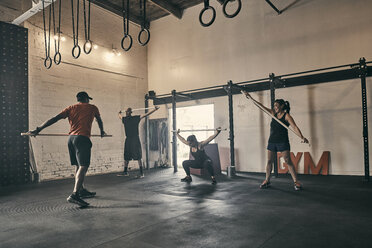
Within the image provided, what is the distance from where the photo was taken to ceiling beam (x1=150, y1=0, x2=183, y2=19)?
7801 millimetres

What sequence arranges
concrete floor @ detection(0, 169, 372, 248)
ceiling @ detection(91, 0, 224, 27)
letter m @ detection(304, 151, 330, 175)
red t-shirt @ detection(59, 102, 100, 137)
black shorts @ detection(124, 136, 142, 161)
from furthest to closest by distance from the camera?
ceiling @ detection(91, 0, 224, 27)
black shorts @ detection(124, 136, 142, 161)
letter m @ detection(304, 151, 330, 175)
red t-shirt @ detection(59, 102, 100, 137)
concrete floor @ detection(0, 169, 372, 248)

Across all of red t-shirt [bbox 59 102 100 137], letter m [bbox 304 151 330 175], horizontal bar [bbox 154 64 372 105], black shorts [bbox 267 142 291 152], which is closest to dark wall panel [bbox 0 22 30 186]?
red t-shirt [bbox 59 102 100 137]

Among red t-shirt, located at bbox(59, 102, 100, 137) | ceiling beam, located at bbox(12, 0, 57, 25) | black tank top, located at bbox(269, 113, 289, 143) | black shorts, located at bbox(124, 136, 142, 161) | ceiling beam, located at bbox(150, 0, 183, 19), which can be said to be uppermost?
ceiling beam, located at bbox(150, 0, 183, 19)

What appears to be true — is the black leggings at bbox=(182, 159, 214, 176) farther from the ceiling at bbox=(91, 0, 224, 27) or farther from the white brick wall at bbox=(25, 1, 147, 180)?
the ceiling at bbox=(91, 0, 224, 27)

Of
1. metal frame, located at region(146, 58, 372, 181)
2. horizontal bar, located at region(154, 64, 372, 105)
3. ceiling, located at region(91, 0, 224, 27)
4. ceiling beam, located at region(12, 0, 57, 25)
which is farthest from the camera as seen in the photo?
ceiling, located at region(91, 0, 224, 27)

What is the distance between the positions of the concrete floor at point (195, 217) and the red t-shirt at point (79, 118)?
3.51 feet

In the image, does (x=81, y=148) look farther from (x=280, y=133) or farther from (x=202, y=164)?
(x=280, y=133)

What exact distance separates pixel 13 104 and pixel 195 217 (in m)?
5.03

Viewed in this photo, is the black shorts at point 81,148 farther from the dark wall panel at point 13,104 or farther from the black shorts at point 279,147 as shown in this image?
the black shorts at point 279,147

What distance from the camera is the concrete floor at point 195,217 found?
2.35 metres

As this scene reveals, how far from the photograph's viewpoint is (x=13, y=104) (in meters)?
5.85

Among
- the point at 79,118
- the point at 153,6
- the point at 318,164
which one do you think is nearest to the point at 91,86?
the point at 153,6

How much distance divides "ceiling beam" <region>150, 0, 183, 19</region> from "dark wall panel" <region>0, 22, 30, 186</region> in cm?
365

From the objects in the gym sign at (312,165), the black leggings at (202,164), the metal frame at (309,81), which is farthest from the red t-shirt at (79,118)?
the gym sign at (312,165)
